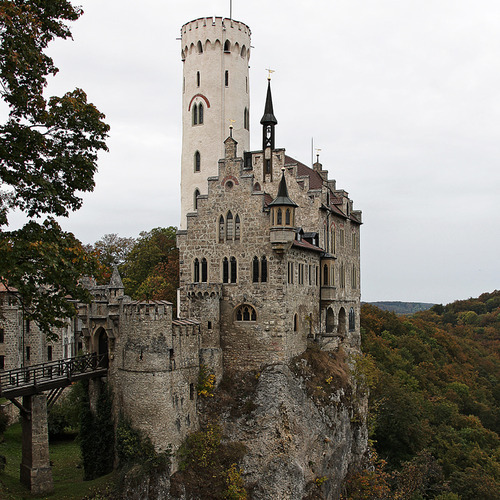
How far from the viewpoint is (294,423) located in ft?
110

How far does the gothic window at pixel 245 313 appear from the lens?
115 feet

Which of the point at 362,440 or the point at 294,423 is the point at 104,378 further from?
the point at 362,440

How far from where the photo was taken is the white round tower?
→ 145 ft

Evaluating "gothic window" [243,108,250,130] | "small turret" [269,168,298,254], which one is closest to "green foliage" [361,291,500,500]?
"small turret" [269,168,298,254]

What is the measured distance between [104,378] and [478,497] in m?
34.8

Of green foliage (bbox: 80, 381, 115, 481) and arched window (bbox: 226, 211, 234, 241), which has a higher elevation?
arched window (bbox: 226, 211, 234, 241)

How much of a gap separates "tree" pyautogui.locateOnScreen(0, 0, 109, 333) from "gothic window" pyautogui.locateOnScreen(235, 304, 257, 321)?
15.8 meters

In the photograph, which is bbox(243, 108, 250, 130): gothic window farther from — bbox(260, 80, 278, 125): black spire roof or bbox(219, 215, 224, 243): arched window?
bbox(219, 215, 224, 243): arched window

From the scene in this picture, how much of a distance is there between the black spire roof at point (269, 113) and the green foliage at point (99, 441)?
21463 millimetres

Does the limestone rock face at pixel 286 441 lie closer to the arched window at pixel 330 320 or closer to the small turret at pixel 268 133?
the arched window at pixel 330 320

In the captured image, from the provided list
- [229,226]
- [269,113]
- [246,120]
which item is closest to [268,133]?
[269,113]

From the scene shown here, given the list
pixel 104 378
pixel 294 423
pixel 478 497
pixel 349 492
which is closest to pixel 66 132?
pixel 104 378

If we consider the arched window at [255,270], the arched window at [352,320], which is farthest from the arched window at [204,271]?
the arched window at [352,320]

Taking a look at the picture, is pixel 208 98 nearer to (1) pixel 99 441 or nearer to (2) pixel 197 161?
(2) pixel 197 161
